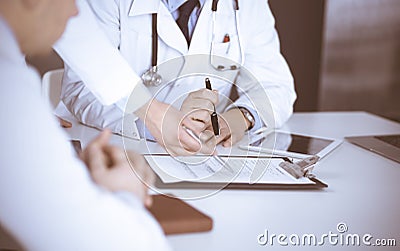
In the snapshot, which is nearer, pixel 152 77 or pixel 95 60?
pixel 95 60

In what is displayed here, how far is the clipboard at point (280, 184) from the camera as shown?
26.2 inches

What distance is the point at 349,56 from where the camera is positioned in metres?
1.96

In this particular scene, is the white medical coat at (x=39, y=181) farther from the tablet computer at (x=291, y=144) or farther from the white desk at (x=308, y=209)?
the tablet computer at (x=291, y=144)

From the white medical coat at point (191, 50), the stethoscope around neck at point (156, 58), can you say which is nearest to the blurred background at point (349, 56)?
the white medical coat at point (191, 50)

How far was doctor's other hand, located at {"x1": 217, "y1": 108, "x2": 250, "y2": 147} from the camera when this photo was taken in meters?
0.84

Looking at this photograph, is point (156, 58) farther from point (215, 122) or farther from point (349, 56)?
point (349, 56)

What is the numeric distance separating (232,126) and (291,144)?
10cm

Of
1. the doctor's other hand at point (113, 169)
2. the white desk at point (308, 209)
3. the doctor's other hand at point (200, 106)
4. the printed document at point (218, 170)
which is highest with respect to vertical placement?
the doctor's other hand at point (113, 169)

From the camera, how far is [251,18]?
105cm

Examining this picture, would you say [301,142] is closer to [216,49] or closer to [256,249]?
[216,49]

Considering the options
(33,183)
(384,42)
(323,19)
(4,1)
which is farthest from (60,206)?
(384,42)

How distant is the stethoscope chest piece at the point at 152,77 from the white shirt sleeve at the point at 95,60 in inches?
2.4

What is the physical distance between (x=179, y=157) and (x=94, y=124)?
0.11 metres

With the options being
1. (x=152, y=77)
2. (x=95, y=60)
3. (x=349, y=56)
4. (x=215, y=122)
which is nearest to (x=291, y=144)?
(x=215, y=122)
